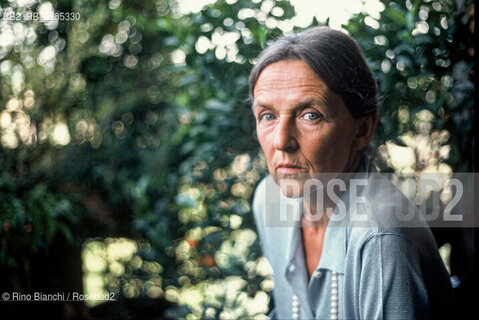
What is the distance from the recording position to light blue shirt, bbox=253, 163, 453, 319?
0.79 meters

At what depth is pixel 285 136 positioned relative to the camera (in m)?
0.84

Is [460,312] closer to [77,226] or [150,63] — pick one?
[77,226]

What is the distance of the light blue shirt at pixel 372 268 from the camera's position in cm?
79

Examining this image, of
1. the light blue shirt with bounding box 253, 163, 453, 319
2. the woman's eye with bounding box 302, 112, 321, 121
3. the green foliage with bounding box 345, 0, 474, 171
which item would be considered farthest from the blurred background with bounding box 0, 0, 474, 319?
the woman's eye with bounding box 302, 112, 321, 121

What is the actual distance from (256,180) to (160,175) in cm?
37

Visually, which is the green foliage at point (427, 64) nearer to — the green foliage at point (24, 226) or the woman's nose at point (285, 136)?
the woman's nose at point (285, 136)

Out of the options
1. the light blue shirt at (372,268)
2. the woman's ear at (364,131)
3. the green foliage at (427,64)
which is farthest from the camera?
the green foliage at (427,64)

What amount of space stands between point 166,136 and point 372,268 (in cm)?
95

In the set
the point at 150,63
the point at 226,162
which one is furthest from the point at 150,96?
the point at 226,162

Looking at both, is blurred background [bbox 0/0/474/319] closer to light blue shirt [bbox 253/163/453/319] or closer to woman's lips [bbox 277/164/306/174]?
light blue shirt [bbox 253/163/453/319]

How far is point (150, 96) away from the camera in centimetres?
159

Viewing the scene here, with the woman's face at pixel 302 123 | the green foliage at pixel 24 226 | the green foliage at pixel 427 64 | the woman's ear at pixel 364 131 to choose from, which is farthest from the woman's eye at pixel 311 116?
the green foliage at pixel 24 226

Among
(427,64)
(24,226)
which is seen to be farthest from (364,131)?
(24,226)

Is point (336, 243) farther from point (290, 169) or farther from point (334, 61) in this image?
point (334, 61)
